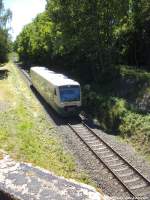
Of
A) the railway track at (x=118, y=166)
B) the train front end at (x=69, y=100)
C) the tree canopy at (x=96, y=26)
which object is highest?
the tree canopy at (x=96, y=26)

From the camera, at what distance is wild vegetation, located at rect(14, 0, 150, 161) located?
83.9 feet

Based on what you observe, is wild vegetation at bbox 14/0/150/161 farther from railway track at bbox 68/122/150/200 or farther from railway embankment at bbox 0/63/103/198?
railway embankment at bbox 0/63/103/198

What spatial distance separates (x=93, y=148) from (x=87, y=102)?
34.0 ft

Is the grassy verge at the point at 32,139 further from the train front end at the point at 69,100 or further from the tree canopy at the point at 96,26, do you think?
the tree canopy at the point at 96,26

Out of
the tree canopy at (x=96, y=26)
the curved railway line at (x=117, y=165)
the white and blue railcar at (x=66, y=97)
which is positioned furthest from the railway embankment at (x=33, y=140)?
the tree canopy at (x=96, y=26)

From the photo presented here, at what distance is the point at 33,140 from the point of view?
19.5 m

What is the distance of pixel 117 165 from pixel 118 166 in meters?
0.11

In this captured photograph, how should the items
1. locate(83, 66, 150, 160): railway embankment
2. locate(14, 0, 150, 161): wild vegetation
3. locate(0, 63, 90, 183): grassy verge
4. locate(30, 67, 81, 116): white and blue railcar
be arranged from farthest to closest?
locate(30, 67, 81, 116): white and blue railcar
locate(14, 0, 150, 161): wild vegetation
locate(83, 66, 150, 160): railway embankment
locate(0, 63, 90, 183): grassy verge

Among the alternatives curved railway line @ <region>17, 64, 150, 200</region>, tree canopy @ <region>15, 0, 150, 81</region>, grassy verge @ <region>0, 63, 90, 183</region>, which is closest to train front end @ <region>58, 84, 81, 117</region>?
grassy verge @ <region>0, 63, 90, 183</region>

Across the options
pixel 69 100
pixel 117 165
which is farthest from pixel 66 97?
pixel 117 165

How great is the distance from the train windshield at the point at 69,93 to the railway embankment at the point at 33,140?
7.35ft

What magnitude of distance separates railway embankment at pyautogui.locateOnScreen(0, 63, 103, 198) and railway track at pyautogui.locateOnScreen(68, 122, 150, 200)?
1435mm

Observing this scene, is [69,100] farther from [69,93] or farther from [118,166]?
[118,166]

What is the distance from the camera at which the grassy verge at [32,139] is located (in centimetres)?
1608
